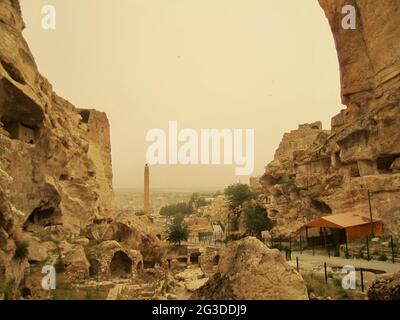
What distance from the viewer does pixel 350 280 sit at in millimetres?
9953

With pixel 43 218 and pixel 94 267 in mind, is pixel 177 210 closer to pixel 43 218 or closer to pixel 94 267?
pixel 43 218

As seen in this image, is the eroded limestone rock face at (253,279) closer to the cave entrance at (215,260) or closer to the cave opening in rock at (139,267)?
the cave opening in rock at (139,267)

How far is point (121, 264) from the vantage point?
20.7 m

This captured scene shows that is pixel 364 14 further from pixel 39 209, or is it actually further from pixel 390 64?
pixel 39 209

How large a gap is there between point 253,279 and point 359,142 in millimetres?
23678

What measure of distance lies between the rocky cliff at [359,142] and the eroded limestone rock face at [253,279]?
18.2 metres

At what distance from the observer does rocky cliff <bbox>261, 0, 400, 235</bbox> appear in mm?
22531

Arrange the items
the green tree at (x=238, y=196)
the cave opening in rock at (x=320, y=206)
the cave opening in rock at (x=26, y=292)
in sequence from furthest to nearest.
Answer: the green tree at (x=238, y=196), the cave opening in rock at (x=320, y=206), the cave opening in rock at (x=26, y=292)

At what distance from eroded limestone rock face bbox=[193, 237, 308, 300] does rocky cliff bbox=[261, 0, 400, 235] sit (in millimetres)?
18195

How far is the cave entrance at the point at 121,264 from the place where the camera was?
20.3 meters

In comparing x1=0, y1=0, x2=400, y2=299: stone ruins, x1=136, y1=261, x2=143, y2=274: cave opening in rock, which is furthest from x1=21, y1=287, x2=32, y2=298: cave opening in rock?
x1=136, y1=261, x2=143, y2=274: cave opening in rock

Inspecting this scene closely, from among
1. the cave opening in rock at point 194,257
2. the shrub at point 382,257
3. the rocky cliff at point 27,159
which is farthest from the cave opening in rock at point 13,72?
the shrub at point 382,257

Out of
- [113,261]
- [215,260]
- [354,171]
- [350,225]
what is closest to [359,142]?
[354,171]
